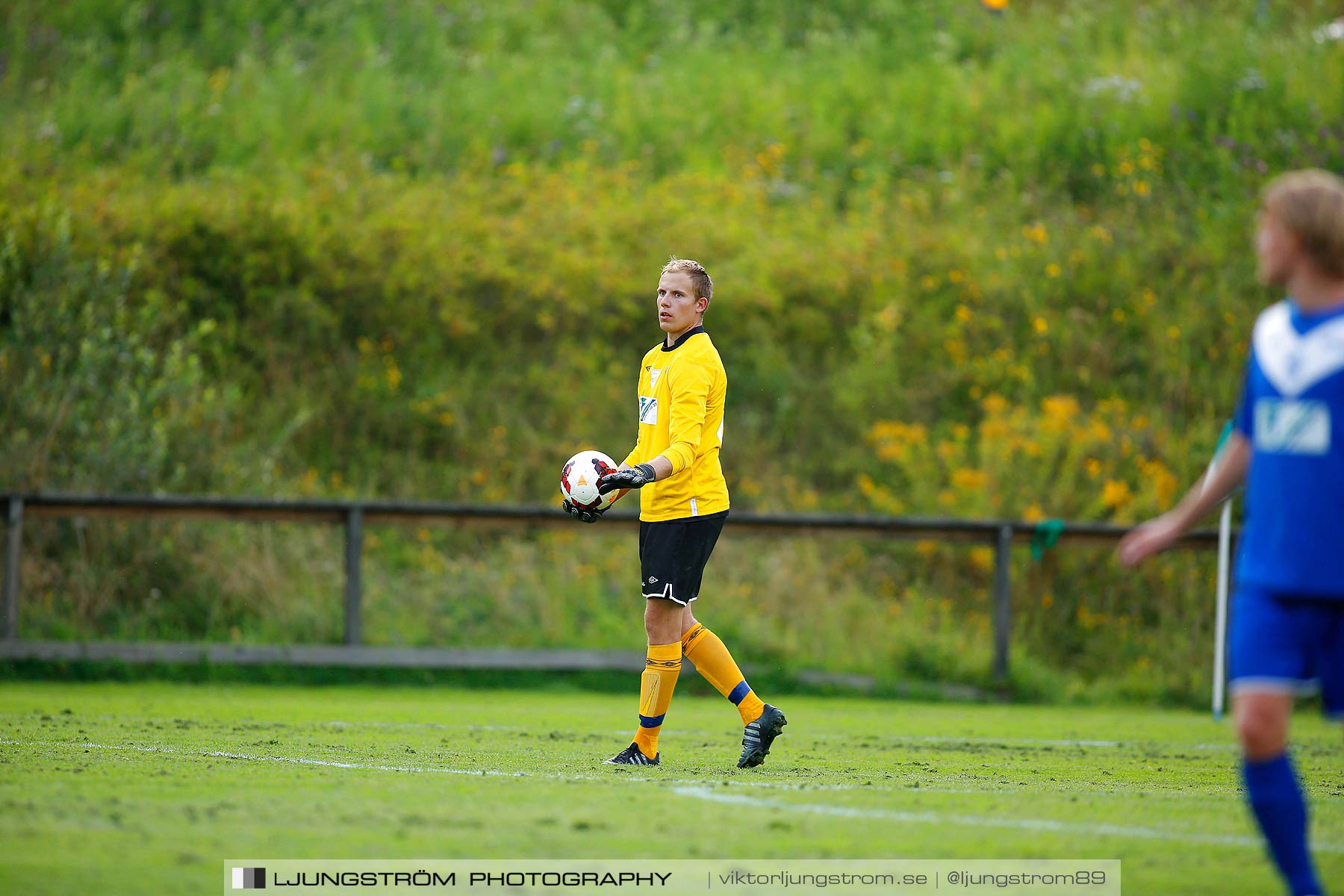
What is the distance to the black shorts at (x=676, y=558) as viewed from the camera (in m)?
6.52

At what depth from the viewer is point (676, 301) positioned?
664 cm

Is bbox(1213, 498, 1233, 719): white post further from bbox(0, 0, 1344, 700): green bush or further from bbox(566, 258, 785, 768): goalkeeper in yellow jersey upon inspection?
bbox(566, 258, 785, 768): goalkeeper in yellow jersey

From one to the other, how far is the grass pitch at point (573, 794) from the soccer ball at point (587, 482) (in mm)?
1140

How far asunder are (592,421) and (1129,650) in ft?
19.0

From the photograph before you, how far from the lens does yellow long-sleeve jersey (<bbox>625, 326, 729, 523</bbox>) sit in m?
6.50

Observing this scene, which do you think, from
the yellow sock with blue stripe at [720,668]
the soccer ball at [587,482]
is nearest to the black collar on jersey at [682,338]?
the soccer ball at [587,482]

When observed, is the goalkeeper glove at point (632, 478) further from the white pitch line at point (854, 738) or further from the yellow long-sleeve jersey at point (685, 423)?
the white pitch line at point (854, 738)

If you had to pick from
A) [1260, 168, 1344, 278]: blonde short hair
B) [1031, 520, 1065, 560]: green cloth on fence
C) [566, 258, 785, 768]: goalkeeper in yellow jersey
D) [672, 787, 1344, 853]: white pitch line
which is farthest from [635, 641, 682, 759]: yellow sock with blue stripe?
[1031, 520, 1065, 560]: green cloth on fence

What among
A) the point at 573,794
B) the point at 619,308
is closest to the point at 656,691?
the point at 573,794

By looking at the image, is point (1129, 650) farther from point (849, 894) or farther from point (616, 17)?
point (616, 17)

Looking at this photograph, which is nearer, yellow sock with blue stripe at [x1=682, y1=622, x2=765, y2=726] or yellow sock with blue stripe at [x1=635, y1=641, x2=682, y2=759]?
yellow sock with blue stripe at [x1=635, y1=641, x2=682, y2=759]

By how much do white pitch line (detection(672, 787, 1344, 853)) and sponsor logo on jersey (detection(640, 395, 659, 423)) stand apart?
1.95m

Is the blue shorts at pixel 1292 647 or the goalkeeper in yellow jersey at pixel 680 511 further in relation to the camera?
the goalkeeper in yellow jersey at pixel 680 511

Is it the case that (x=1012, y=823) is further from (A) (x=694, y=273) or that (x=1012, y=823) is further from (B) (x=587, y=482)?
(A) (x=694, y=273)
